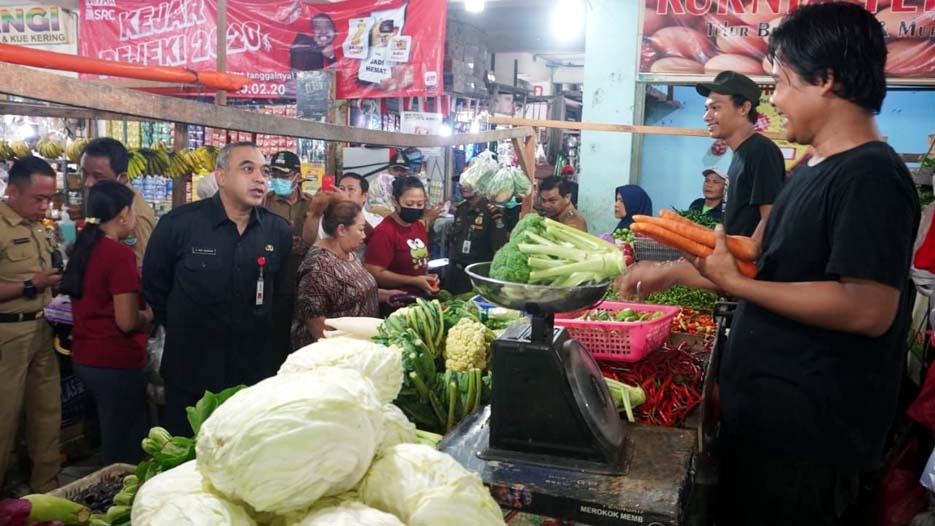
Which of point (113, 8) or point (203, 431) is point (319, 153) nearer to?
point (113, 8)

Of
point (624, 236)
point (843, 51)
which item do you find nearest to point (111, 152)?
point (624, 236)

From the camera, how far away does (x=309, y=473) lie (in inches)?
47.3

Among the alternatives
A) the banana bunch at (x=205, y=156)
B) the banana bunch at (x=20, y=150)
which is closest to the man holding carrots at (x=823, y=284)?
the banana bunch at (x=205, y=156)

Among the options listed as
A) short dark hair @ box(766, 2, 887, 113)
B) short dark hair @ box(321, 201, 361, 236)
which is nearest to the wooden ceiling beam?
short dark hair @ box(321, 201, 361, 236)

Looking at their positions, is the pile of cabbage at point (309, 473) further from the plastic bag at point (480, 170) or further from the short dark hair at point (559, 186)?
the short dark hair at point (559, 186)

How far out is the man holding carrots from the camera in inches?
74.3

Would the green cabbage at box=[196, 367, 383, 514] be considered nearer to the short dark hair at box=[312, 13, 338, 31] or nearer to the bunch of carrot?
the bunch of carrot

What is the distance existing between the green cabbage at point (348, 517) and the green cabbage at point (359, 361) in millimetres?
544

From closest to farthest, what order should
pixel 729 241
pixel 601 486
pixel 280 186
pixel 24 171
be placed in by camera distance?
pixel 601 486, pixel 729 241, pixel 24 171, pixel 280 186

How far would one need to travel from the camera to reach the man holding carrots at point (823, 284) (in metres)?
1.89

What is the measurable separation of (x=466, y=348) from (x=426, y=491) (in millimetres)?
1256

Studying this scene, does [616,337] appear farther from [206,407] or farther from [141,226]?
[141,226]

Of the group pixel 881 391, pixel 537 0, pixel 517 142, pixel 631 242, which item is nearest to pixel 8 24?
pixel 537 0

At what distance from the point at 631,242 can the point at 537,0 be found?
6.55 m
